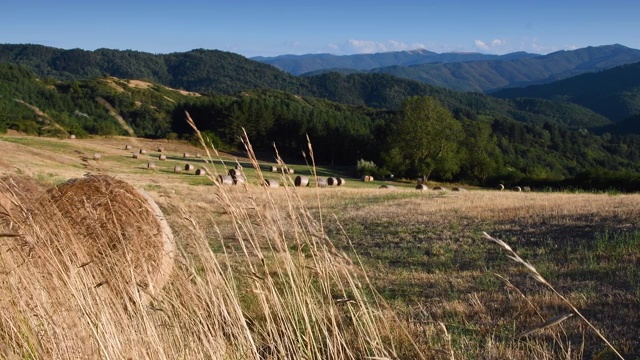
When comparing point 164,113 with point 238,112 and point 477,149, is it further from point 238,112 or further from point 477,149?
point 477,149

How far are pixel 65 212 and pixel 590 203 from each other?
13.1 metres

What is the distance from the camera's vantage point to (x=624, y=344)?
4156 millimetres

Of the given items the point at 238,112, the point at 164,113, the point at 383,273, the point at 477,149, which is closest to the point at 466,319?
the point at 383,273

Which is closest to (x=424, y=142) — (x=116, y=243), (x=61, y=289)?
(x=116, y=243)

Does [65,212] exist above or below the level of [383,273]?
above

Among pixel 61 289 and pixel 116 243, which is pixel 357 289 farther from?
pixel 61 289

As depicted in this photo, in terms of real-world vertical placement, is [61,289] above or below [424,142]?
above

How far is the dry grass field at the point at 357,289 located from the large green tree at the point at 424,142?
36.3 metres

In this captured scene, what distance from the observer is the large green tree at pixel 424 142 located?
51875mm

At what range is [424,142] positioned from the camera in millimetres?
52375

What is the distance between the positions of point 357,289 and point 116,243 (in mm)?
1968

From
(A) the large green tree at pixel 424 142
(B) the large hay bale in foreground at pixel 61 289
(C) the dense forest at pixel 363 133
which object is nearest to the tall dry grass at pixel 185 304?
(B) the large hay bale in foreground at pixel 61 289

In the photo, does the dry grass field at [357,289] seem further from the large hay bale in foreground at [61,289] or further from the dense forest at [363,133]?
the dense forest at [363,133]

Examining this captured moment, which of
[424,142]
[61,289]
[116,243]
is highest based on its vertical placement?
[116,243]
